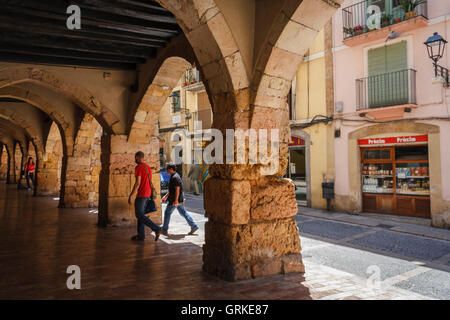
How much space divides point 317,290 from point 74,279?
2.12 m

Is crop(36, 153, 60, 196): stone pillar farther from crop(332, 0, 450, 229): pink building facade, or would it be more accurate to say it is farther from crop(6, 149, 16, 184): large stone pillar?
crop(332, 0, 450, 229): pink building facade

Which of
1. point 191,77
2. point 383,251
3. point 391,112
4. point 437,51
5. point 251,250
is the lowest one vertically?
point 383,251

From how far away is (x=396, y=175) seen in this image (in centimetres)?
907

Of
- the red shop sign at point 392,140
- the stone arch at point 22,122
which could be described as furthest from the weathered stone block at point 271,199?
the stone arch at point 22,122

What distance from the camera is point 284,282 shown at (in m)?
2.94

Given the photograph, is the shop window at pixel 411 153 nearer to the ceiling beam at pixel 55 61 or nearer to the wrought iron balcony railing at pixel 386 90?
the wrought iron balcony railing at pixel 386 90

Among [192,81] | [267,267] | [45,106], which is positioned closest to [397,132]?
[267,267]

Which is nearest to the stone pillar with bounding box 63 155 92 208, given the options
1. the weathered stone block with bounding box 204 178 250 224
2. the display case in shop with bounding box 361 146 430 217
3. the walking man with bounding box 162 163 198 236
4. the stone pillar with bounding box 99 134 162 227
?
the stone pillar with bounding box 99 134 162 227

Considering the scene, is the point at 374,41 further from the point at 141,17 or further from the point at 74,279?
the point at 74,279

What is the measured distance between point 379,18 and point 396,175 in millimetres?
4254

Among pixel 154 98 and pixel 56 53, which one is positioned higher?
pixel 56 53

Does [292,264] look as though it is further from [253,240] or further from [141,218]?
[141,218]
